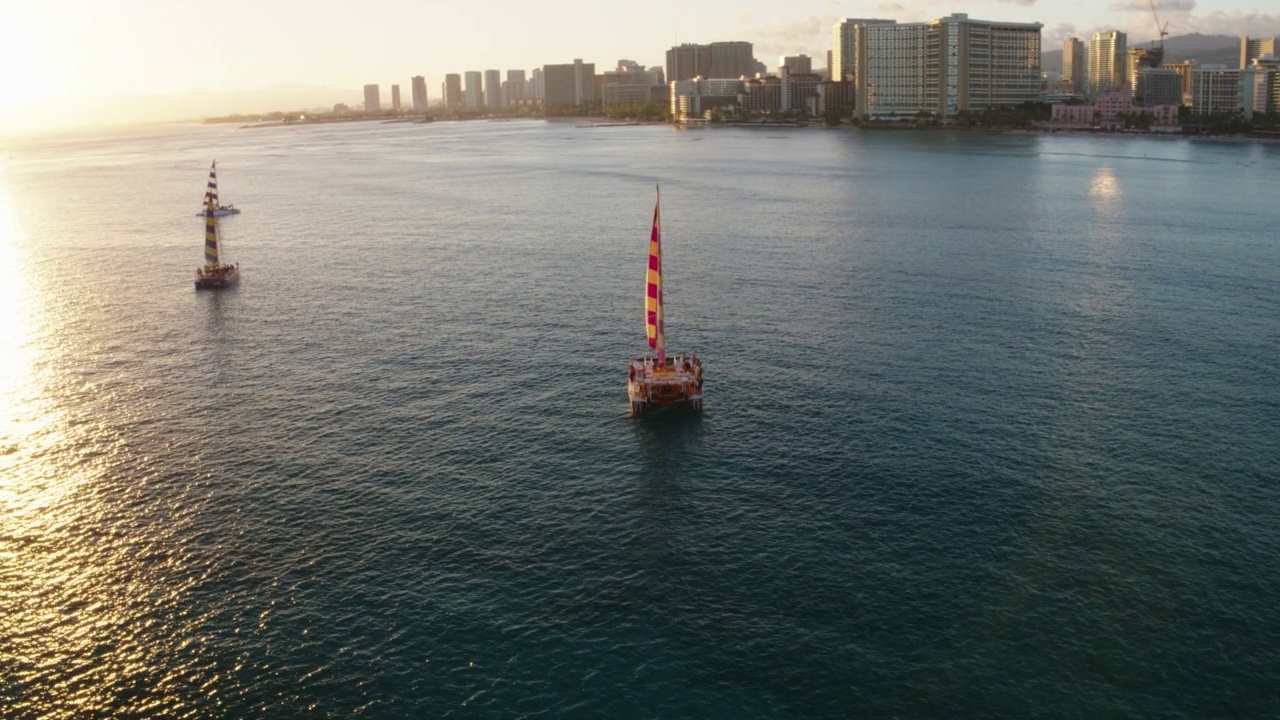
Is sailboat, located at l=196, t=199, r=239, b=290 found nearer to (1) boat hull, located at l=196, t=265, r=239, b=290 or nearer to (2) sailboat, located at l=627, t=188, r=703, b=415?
(1) boat hull, located at l=196, t=265, r=239, b=290

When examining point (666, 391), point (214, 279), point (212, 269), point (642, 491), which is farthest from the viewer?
point (212, 269)

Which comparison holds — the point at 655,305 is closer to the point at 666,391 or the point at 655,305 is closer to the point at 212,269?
the point at 666,391

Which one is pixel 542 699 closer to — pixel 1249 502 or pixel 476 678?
pixel 476 678

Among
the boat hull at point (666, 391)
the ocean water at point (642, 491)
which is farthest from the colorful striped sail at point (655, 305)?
the ocean water at point (642, 491)

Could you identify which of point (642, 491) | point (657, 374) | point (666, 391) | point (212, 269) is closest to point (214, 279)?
point (212, 269)

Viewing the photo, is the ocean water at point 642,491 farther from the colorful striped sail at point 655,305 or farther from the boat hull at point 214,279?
the colorful striped sail at point 655,305

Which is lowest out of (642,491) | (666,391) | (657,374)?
(642,491)

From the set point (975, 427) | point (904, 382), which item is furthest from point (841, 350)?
point (975, 427)
